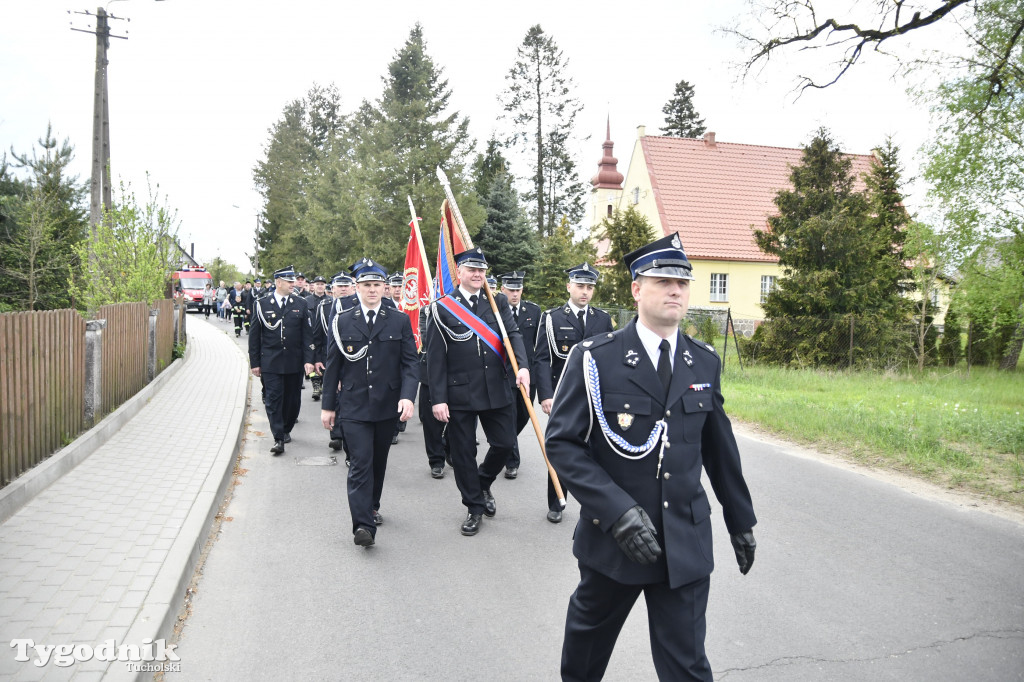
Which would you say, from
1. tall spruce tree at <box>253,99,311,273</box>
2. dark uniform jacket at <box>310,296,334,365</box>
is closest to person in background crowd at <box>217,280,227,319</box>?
tall spruce tree at <box>253,99,311,273</box>

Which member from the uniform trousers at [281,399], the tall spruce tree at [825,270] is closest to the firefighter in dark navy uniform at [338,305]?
the uniform trousers at [281,399]

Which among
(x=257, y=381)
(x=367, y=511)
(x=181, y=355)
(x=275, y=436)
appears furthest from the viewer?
(x=181, y=355)

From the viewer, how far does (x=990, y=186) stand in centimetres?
1219

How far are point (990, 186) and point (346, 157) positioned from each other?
107ft

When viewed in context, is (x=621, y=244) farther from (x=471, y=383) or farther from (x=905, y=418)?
(x=471, y=383)

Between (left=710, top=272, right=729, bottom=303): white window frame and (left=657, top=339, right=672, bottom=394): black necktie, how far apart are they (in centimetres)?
3247

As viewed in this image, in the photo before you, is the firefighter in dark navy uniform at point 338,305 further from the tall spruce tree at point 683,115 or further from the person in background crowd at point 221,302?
the tall spruce tree at point 683,115

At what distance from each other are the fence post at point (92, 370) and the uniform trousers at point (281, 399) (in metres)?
1.94

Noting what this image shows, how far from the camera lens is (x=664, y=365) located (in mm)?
2854

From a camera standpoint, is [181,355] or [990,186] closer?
[990,186]

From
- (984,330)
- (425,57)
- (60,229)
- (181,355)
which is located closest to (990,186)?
(984,330)

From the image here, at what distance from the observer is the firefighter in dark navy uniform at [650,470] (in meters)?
2.66

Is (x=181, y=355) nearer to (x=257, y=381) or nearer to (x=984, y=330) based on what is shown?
(x=257, y=381)

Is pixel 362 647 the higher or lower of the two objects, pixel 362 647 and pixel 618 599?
the lower
